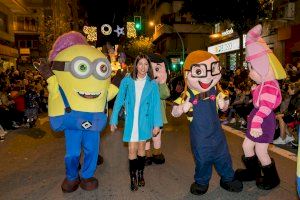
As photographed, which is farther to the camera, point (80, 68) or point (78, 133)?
point (78, 133)

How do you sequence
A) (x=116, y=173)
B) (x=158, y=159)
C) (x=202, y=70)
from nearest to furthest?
(x=202, y=70)
(x=116, y=173)
(x=158, y=159)

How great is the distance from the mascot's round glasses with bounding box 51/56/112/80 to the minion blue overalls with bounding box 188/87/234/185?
1243mm

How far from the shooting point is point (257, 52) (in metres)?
4.76

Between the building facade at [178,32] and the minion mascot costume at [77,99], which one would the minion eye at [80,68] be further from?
the building facade at [178,32]

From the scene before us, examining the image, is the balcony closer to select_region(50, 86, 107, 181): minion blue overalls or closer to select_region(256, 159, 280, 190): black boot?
select_region(50, 86, 107, 181): minion blue overalls

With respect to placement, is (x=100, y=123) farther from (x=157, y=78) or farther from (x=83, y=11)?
(x=83, y=11)

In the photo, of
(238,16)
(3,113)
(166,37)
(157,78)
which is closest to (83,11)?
(166,37)

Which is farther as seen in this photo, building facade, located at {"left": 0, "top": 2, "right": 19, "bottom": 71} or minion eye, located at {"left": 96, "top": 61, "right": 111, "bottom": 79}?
building facade, located at {"left": 0, "top": 2, "right": 19, "bottom": 71}

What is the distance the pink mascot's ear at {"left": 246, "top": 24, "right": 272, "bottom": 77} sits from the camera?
15.5ft

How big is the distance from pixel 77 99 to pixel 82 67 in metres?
0.43

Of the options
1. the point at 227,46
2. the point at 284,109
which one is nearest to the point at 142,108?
the point at 284,109

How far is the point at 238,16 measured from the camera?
60.5ft

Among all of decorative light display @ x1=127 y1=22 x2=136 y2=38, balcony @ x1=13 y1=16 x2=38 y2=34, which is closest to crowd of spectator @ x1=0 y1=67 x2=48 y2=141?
decorative light display @ x1=127 y1=22 x2=136 y2=38

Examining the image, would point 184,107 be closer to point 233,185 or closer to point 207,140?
point 207,140
